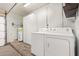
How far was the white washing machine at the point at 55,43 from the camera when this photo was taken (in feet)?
5.16

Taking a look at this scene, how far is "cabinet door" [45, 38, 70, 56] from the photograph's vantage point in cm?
162

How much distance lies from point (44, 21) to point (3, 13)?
1446mm

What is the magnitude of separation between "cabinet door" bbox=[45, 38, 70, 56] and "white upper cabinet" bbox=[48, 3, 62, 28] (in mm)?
872

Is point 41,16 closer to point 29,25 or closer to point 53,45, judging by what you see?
point 29,25

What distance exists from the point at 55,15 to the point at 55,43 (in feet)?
4.10

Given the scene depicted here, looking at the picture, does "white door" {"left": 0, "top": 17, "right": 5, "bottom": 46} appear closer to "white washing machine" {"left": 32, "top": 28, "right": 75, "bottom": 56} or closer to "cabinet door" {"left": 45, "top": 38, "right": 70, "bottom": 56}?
"white washing machine" {"left": 32, "top": 28, "right": 75, "bottom": 56}

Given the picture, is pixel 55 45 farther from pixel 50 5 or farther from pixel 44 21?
pixel 50 5

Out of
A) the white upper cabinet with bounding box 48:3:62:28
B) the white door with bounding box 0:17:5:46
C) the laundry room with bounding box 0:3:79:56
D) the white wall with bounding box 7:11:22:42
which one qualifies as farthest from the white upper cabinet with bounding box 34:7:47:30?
the white door with bounding box 0:17:5:46

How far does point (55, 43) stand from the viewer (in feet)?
6.21

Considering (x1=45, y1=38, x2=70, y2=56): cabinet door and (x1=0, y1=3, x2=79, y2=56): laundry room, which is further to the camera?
(x1=0, y1=3, x2=79, y2=56): laundry room

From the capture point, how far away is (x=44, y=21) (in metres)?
2.96

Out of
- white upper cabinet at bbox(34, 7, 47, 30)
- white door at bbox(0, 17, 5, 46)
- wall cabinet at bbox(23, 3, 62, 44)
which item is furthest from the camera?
white upper cabinet at bbox(34, 7, 47, 30)

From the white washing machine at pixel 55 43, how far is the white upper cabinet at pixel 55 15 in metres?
0.44

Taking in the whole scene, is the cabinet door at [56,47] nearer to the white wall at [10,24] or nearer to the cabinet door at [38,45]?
the cabinet door at [38,45]
